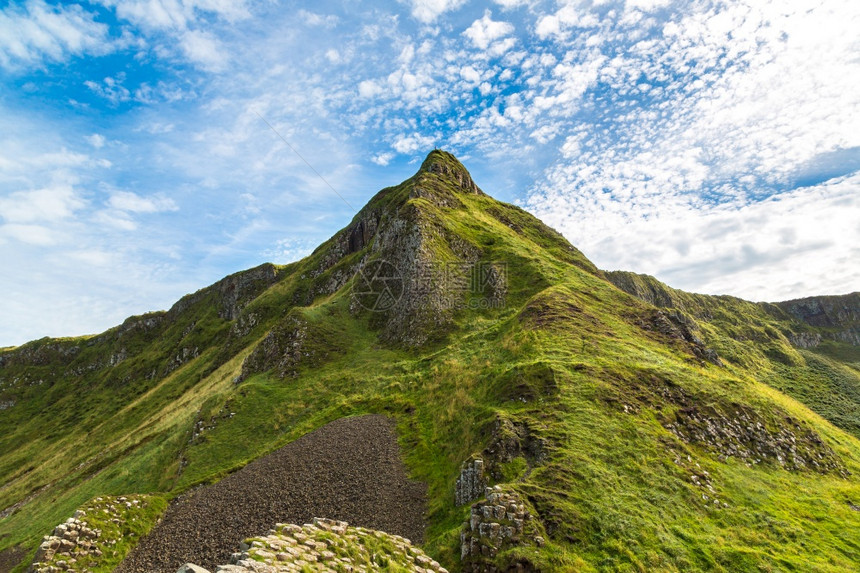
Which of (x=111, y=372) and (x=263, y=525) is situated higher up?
(x=111, y=372)

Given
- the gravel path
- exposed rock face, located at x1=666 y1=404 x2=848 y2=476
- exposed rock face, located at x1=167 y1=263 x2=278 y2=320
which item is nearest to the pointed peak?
exposed rock face, located at x1=167 y1=263 x2=278 y2=320

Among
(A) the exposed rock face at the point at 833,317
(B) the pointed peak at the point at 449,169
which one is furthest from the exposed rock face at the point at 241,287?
(A) the exposed rock face at the point at 833,317

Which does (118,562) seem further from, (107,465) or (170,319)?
(170,319)

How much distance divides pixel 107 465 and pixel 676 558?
68.6 m

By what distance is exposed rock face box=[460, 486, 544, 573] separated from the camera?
16094 mm

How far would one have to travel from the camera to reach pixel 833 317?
616 ft

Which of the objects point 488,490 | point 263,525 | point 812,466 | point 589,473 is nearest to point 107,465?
point 263,525

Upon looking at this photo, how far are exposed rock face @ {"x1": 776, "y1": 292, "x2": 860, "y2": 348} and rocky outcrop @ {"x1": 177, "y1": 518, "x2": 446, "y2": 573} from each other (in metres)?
227

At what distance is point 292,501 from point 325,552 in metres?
14.1

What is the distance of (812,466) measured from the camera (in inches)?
1024

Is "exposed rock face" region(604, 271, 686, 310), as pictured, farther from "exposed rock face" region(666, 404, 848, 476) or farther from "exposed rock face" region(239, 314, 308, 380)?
"exposed rock face" region(239, 314, 308, 380)

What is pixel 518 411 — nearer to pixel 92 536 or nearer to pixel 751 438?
pixel 751 438

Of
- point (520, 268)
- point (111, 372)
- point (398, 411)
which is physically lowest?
point (398, 411)

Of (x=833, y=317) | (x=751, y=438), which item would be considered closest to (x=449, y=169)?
(x=751, y=438)
